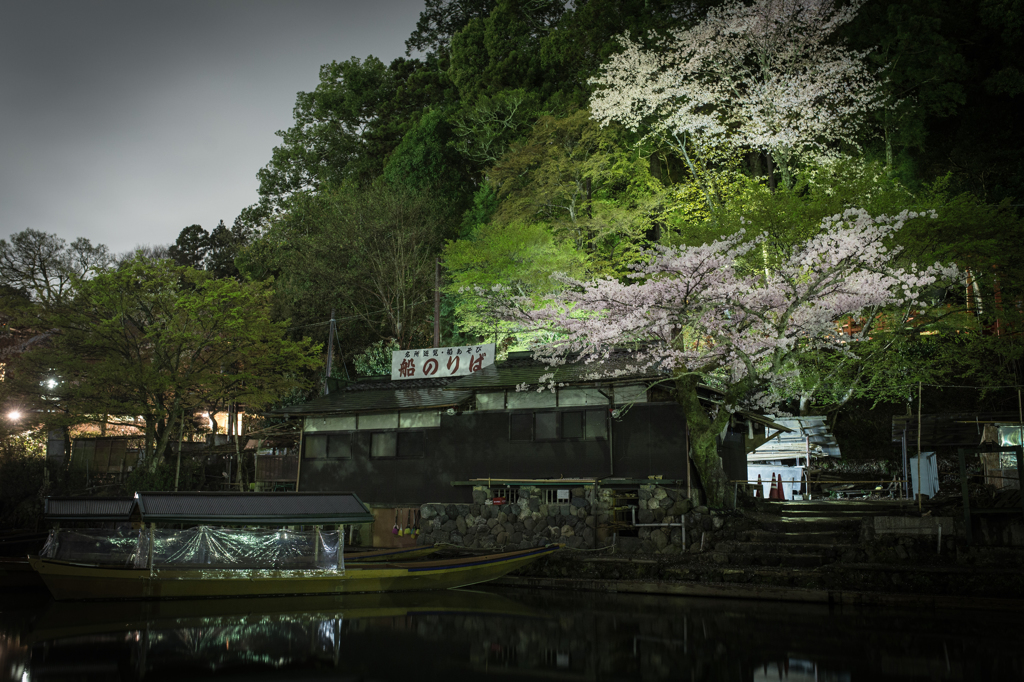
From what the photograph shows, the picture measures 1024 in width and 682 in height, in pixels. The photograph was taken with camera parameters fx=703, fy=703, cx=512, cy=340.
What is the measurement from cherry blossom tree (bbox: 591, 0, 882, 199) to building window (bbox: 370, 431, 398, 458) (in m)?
15.3

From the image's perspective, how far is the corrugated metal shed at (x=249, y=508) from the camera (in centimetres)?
1428

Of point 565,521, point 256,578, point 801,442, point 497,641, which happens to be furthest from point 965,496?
point 801,442

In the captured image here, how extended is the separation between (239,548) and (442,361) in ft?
36.0

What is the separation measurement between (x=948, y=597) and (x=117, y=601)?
16764mm

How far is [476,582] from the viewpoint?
1692 centimetres

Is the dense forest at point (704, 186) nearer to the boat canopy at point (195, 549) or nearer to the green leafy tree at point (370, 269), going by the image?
the green leafy tree at point (370, 269)

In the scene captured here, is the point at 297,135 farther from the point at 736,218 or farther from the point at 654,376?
the point at 654,376

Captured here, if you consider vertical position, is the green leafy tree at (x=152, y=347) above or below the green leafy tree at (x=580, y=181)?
below

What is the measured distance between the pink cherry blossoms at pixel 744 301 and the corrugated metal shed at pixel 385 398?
509 cm

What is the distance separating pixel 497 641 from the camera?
36.6ft

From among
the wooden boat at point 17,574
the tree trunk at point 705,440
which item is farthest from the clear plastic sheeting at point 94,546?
the tree trunk at point 705,440

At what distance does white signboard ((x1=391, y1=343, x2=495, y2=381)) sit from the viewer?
24.2 meters

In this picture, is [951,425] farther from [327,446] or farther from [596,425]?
[327,446]

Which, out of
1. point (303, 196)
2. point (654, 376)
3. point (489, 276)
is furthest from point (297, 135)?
point (654, 376)
